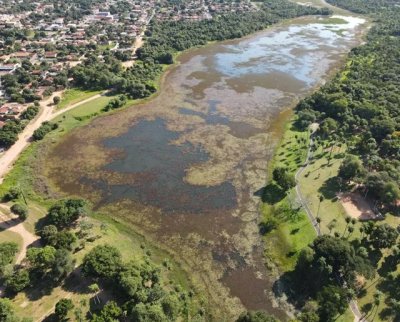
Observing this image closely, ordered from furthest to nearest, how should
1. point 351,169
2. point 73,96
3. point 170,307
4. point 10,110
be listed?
point 73,96
point 10,110
point 351,169
point 170,307

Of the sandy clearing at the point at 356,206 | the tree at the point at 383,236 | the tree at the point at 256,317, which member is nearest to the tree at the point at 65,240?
the tree at the point at 256,317

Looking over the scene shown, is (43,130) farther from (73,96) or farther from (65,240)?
(65,240)

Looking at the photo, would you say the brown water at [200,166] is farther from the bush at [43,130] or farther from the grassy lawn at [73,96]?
the grassy lawn at [73,96]

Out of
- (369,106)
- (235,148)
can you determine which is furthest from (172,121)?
(369,106)

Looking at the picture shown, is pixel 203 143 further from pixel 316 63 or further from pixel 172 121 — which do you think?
pixel 316 63

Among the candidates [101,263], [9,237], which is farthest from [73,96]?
[101,263]

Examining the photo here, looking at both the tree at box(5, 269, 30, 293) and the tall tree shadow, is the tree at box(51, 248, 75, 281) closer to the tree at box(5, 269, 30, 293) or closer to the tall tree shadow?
the tree at box(5, 269, 30, 293)
